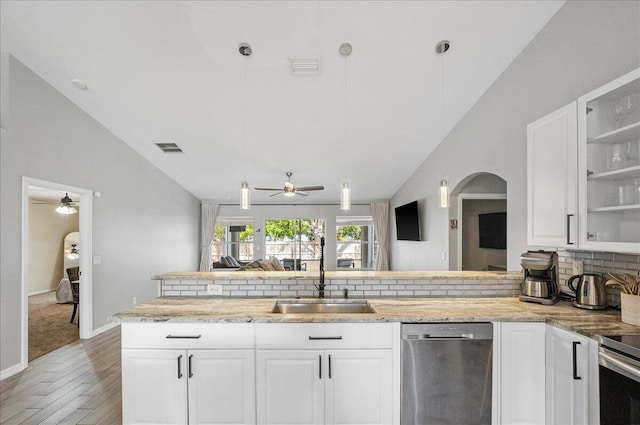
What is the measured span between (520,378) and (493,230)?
10.8 ft

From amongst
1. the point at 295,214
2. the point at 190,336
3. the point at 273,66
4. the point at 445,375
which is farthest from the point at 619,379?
the point at 295,214

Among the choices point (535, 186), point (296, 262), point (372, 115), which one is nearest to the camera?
point (535, 186)

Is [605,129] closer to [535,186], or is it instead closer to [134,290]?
[535,186]

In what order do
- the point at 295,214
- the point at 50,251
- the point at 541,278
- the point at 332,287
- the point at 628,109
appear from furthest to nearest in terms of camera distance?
1. the point at 295,214
2. the point at 50,251
3. the point at 332,287
4. the point at 541,278
5. the point at 628,109

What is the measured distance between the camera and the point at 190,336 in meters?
1.98

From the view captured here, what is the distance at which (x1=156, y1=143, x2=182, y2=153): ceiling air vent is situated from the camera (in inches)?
204

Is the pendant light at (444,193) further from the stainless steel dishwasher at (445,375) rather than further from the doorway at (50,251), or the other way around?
the doorway at (50,251)

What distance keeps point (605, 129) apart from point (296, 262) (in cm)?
745

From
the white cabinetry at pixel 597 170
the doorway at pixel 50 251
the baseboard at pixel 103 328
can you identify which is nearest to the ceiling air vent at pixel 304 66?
the white cabinetry at pixel 597 170

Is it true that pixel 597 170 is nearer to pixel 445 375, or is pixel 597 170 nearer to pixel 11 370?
pixel 445 375

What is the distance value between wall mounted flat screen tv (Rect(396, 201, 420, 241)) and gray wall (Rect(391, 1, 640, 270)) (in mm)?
589

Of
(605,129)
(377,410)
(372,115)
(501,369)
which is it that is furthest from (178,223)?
(605,129)

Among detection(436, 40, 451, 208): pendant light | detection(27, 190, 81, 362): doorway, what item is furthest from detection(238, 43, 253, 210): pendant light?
detection(27, 190, 81, 362): doorway

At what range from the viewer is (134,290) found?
5188mm
